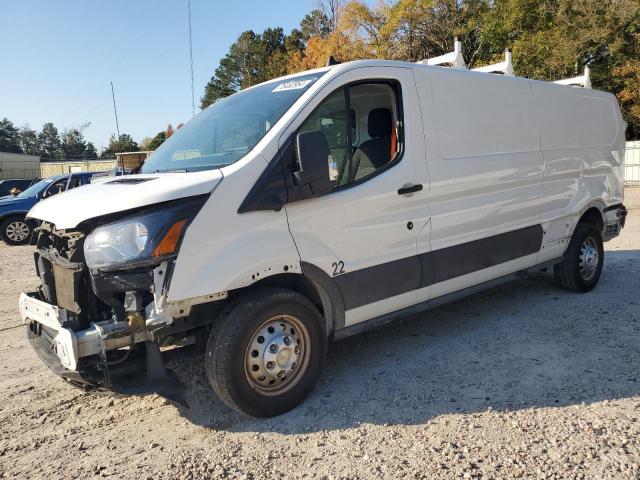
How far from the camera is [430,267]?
4.16 m

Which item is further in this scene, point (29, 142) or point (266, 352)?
point (29, 142)

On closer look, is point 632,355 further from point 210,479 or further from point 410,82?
point 210,479

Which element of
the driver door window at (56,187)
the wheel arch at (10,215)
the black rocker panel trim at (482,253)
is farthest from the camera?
the driver door window at (56,187)

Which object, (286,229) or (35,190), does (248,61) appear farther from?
(286,229)

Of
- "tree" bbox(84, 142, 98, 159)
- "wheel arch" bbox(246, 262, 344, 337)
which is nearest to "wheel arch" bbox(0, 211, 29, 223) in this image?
"wheel arch" bbox(246, 262, 344, 337)

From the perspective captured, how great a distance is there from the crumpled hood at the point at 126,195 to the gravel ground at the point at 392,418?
1.11 metres

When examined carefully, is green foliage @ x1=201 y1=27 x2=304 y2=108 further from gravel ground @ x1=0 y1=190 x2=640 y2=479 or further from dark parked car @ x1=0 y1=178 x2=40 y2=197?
gravel ground @ x1=0 y1=190 x2=640 y2=479

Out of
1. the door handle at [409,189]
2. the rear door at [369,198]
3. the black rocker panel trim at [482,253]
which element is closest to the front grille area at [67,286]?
the rear door at [369,198]

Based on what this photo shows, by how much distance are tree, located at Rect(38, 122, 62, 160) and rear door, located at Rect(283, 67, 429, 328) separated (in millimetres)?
116334

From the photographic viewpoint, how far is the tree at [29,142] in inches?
4131

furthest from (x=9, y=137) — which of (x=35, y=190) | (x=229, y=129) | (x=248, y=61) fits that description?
(x=229, y=129)

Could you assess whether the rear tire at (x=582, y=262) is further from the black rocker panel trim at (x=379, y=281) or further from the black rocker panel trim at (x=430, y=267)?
the black rocker panel trim at (x=379, y=281)

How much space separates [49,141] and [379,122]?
12417cm

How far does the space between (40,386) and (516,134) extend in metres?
4.71
